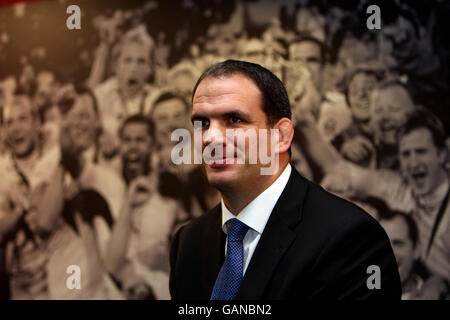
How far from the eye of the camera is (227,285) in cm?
133

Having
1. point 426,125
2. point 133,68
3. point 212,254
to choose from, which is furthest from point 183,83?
point 212,254

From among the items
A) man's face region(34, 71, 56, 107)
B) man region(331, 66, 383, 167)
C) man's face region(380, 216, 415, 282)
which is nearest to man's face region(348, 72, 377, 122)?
man region(331, 66, 383, 167)

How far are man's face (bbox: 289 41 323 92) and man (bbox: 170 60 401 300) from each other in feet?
4.20

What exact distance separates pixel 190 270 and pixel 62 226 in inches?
71.8

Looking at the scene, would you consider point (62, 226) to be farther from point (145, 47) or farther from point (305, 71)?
point (305, 71)

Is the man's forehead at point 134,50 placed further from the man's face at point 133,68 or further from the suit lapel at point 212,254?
the suit lapel at point 212,254

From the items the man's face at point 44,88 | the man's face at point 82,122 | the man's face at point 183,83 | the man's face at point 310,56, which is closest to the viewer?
the man's face at point 310,56

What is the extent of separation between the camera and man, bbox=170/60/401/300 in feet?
4.12

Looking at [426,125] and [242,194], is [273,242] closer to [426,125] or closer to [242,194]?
[242,194]

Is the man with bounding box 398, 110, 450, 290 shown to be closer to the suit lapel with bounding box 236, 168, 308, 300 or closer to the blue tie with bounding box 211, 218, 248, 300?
the suit lapel with bounding box 236, 168, 308, 300

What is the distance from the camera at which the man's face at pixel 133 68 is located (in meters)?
3.04

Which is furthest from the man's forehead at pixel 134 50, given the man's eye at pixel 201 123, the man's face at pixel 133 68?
the man's eye at pixel 201 123

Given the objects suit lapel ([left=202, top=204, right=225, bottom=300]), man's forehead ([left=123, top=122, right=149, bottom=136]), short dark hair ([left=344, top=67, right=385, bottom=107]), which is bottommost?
suit lapel ([left=202, top=204, right=225, bottom=300])

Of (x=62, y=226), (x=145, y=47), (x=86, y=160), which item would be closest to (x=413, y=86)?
(x=145, y=47)
